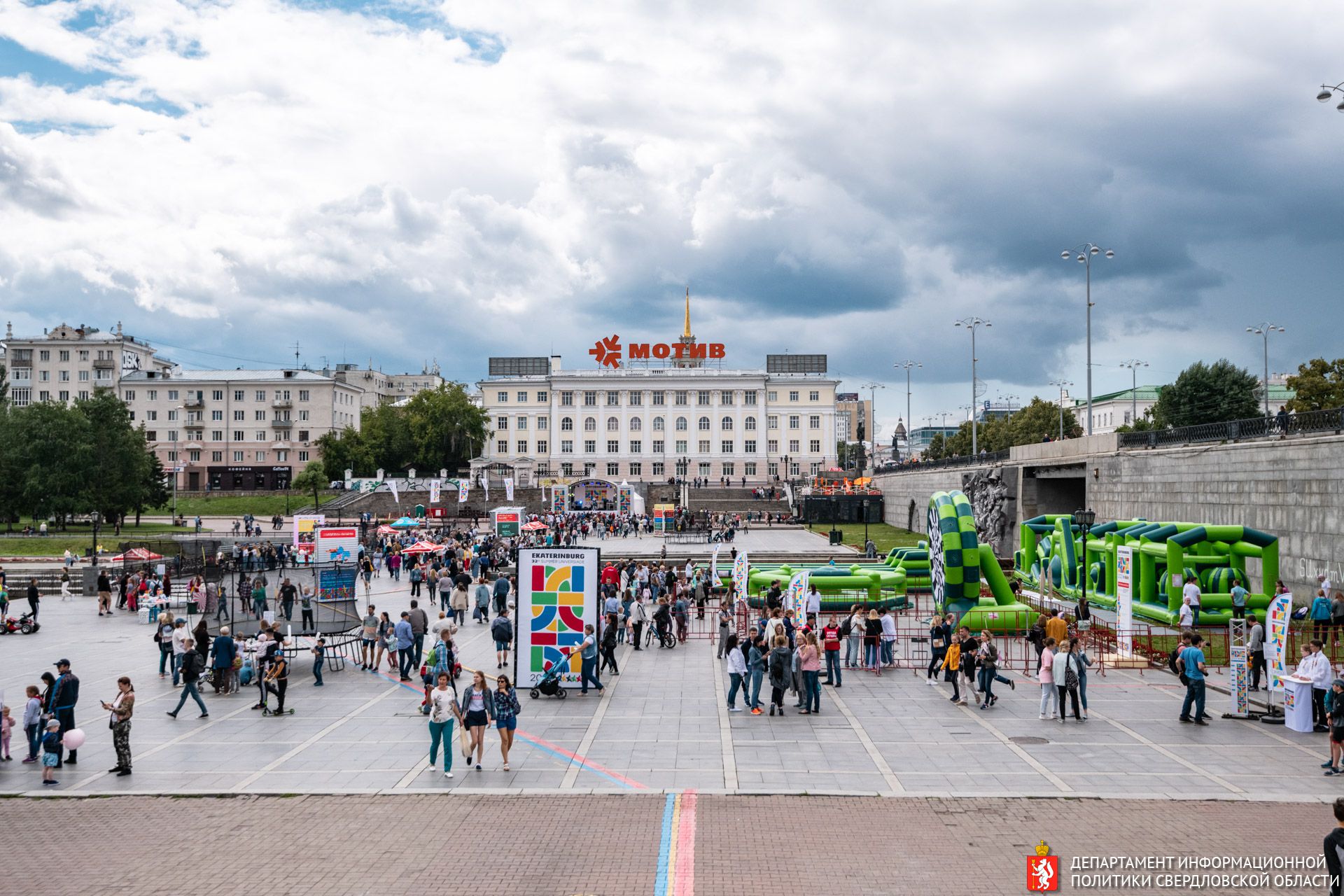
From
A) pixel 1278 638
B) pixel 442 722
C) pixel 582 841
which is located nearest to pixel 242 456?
pixel 442 722

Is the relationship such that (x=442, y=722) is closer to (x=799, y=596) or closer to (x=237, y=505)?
(x=799, y=596)

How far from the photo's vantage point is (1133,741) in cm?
1452

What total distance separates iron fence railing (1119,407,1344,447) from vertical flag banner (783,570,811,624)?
13.3 metres

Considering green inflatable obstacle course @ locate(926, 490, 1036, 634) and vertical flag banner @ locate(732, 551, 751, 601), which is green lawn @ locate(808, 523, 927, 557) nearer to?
vertical flag banner @ locate(732, 551, 751, 601)

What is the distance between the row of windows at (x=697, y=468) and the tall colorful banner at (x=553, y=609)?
3756 inches

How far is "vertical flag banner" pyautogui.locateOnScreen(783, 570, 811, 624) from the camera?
71.4 ft

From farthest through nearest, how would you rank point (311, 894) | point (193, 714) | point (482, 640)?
point (482, 640) → point (193, 714) → point (311, 894)

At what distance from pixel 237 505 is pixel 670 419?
4883 centimetres

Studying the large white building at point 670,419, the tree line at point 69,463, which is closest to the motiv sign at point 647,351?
the large white building at point 670,419

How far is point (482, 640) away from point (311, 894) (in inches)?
611

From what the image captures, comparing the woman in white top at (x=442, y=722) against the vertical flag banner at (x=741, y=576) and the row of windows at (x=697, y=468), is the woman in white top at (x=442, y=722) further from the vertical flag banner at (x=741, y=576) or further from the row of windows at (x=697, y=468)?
the row of windows at (x=697, y=468)

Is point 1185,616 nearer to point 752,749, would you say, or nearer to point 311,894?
point 752,749

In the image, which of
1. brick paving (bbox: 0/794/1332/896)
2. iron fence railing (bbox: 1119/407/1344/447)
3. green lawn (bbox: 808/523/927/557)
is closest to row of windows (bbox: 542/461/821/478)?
green lawn (bbox: 808/523/927/557)

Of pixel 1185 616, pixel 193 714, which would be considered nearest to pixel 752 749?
pixel 193 714
